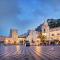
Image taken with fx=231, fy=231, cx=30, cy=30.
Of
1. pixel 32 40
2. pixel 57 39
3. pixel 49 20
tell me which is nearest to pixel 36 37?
pixel 32 40

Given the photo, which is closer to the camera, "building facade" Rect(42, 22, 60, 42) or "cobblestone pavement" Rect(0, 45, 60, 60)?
"cobblestone pavement" Rect(0, 45, 60, 60)

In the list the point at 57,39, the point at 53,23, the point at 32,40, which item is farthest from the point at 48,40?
the point at 53,23

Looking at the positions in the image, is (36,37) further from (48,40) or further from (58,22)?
(58,22)

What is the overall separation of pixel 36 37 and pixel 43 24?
13.0 metres

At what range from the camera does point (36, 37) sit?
174375 mm

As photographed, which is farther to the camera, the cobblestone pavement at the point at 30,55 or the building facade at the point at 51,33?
the building facade at the point at 51,33

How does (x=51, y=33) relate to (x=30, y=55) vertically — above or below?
above

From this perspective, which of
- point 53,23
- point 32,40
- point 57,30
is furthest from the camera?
point 53,23

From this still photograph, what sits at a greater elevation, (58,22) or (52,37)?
(58,22)

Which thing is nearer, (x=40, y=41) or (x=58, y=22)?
(x=40, y=41)

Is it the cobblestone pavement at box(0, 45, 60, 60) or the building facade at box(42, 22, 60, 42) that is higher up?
the building facade at box(42, 22, 60, 42)

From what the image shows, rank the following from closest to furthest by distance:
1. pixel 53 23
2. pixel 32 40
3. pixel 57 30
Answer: pixel 57 30, pixel 32 40, pixel 53 23

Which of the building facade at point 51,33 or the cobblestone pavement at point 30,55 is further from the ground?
the building facade at point 51,33

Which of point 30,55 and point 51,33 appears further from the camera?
point 51,33
